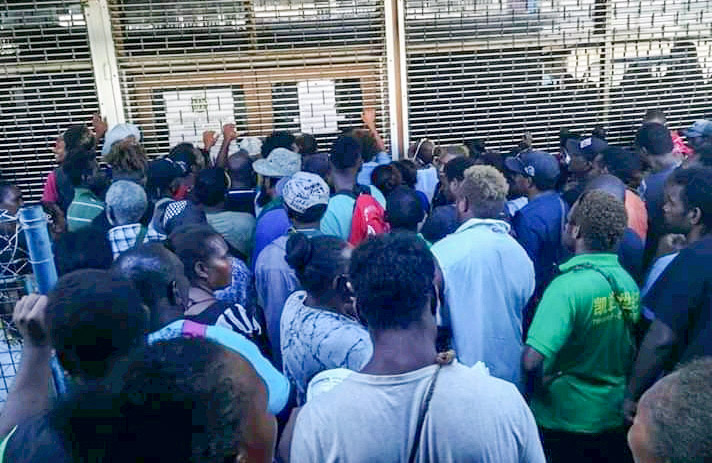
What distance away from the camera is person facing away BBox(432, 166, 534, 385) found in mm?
3119

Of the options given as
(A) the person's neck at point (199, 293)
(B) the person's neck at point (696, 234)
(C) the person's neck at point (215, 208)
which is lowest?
(A) the person's neck at point (199, 293)

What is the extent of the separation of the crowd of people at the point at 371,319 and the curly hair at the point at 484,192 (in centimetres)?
1

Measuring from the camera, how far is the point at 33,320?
1943 millimetres

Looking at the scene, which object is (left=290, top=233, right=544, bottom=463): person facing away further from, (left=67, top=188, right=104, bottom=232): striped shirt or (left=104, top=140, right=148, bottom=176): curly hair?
(left=104, top=140, right=148, bottom=176): curly hair

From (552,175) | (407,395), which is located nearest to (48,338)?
(407,395)

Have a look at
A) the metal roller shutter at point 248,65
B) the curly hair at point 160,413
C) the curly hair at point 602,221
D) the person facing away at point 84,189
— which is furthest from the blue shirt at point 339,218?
the metal roller shutter at point 248,65

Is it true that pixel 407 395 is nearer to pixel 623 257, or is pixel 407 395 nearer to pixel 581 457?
pixel 581 457

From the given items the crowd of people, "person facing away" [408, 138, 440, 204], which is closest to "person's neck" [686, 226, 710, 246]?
the crowd of people

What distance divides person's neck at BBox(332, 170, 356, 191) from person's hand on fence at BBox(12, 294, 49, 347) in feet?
8.95

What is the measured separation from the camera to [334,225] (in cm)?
419

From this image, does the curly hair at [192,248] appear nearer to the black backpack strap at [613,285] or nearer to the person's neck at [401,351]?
the person's neck at [401,351]

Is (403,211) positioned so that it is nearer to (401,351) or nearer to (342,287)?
(342,287)

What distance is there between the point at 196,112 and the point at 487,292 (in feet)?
18.0

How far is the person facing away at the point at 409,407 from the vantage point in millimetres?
1698
